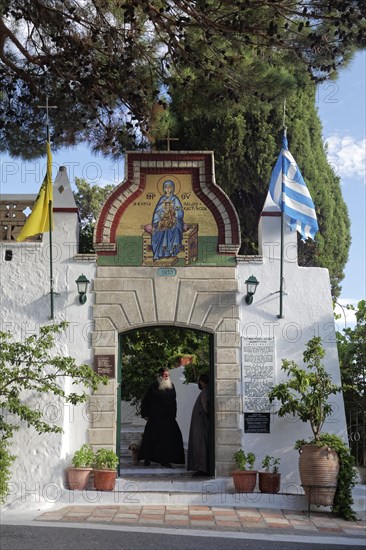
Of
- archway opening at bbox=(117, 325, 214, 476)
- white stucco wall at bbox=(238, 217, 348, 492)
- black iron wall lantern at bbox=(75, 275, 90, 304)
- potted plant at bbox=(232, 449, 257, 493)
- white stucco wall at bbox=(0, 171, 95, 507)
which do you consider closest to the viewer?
white stucco wall at bbox=(0, 171, 95, 507)

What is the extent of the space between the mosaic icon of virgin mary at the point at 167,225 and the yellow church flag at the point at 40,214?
1.58 m

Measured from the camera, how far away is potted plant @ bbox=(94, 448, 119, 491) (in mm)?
10023

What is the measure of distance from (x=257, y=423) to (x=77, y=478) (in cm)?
261

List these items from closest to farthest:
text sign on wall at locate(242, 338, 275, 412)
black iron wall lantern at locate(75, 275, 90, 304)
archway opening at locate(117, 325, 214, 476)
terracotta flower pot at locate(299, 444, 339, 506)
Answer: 1. terracotta flower pot at locate(299, 444, 339, 506)
2. text sign on wall at locate(242, 338, 275, 412)
3. black iron wall lantern at locate(75, 275, 90, 304)
4. archway opening at locate(117, 325, 214, 476)

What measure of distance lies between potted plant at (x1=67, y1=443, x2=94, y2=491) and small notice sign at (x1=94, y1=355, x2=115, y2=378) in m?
1.09

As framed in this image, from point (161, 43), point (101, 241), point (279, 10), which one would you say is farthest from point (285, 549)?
point (161, 43)

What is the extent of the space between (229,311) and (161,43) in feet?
13.6

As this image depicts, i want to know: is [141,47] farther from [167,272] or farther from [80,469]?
[80,469]

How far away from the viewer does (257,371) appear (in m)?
10.8

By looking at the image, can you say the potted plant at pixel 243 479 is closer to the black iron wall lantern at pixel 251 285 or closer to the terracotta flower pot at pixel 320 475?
the terracotta flower pot at pixel 320 475

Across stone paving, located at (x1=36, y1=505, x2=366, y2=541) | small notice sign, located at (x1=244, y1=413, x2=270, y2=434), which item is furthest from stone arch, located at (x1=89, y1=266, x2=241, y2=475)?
stone paving, located at (x1=36, y1=505, x2=366, y2=541)

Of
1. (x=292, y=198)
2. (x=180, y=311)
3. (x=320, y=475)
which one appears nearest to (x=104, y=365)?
(x=180, y=311)

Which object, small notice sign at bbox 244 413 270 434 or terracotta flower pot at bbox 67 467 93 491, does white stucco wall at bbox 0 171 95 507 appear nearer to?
terracotta flower pot at bbox 67 467 93 491

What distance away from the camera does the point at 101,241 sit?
1112 centimetres
